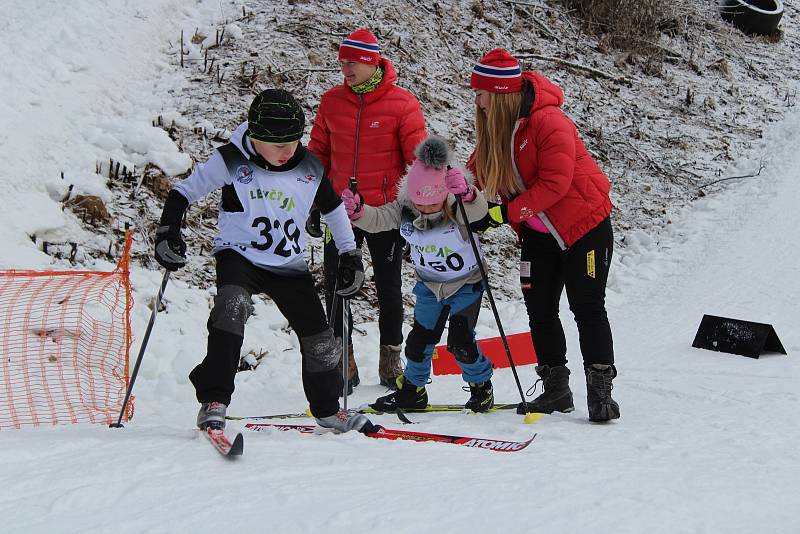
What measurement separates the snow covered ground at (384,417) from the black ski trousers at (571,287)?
42 centimetres

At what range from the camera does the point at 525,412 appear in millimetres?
4680

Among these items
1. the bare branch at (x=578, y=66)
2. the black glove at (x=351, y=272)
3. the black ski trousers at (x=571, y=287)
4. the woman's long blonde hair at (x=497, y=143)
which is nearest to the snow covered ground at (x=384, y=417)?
the black ski trousers at (x=571, y=287)

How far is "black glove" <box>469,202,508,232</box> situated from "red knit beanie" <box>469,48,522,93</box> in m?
0.62

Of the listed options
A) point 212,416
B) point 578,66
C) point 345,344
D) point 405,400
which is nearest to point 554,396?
point 405,400

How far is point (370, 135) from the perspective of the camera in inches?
201

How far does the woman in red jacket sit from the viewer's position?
4258mm

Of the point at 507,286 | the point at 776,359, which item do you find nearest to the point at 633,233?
the point at 507,286

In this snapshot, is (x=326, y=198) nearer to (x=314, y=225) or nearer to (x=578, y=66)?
(x=314, y=225)

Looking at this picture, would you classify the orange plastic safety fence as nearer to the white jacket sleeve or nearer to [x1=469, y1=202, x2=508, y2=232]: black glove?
the white jacket sleeve

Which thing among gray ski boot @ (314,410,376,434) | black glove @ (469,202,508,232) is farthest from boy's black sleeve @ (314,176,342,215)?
gray ski boot @ (314,410,376,434)

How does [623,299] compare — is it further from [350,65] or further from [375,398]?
[350,65]

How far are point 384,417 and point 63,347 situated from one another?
7.23ft

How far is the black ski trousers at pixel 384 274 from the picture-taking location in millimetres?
5207

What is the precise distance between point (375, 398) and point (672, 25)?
35.1ft
